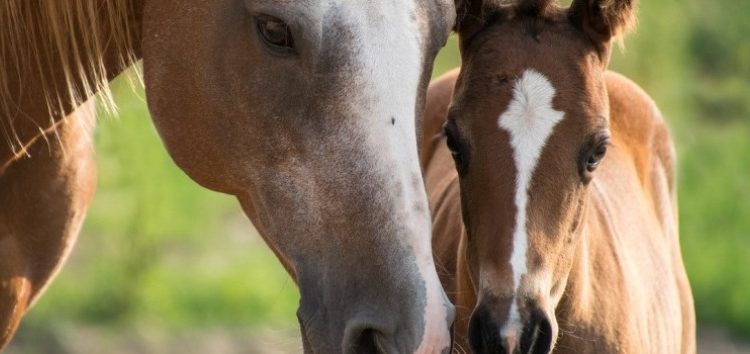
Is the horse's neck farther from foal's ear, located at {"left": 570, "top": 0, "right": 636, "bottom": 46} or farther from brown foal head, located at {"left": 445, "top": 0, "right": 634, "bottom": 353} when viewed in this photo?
foal's ear, located at {"left": 570, "top": 0, "right": 636, "bottom": 46}

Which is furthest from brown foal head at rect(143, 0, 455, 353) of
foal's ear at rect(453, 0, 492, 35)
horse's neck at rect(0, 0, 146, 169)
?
foal's ear at rect(453, 0, 492, 35)

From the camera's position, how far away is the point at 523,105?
325 centimetres

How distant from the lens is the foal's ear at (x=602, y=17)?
3504 millimetres

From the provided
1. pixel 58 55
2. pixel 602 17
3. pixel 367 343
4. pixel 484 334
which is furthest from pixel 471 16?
pixel 367 343

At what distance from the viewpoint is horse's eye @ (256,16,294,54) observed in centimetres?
271

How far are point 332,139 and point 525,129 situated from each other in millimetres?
729

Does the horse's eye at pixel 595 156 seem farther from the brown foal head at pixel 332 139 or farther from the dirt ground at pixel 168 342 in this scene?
the dirt ground at pixel 168 342

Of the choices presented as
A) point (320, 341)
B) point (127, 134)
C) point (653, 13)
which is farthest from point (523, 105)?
point (653, 13)

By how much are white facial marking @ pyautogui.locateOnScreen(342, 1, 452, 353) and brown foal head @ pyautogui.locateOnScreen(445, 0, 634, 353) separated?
1.78 feet

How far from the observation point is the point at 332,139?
2.66 m

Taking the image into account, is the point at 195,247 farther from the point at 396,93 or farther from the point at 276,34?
the point at 396,93

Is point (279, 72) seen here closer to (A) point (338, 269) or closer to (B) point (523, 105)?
(A) point (338, 269)

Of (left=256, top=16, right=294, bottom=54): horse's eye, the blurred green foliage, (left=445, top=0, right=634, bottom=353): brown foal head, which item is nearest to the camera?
(left=256, top=16, right=294, bottom=54): horse's eye

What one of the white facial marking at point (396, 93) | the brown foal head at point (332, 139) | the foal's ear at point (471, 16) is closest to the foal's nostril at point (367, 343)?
the brown foal head at point (332, 139)
